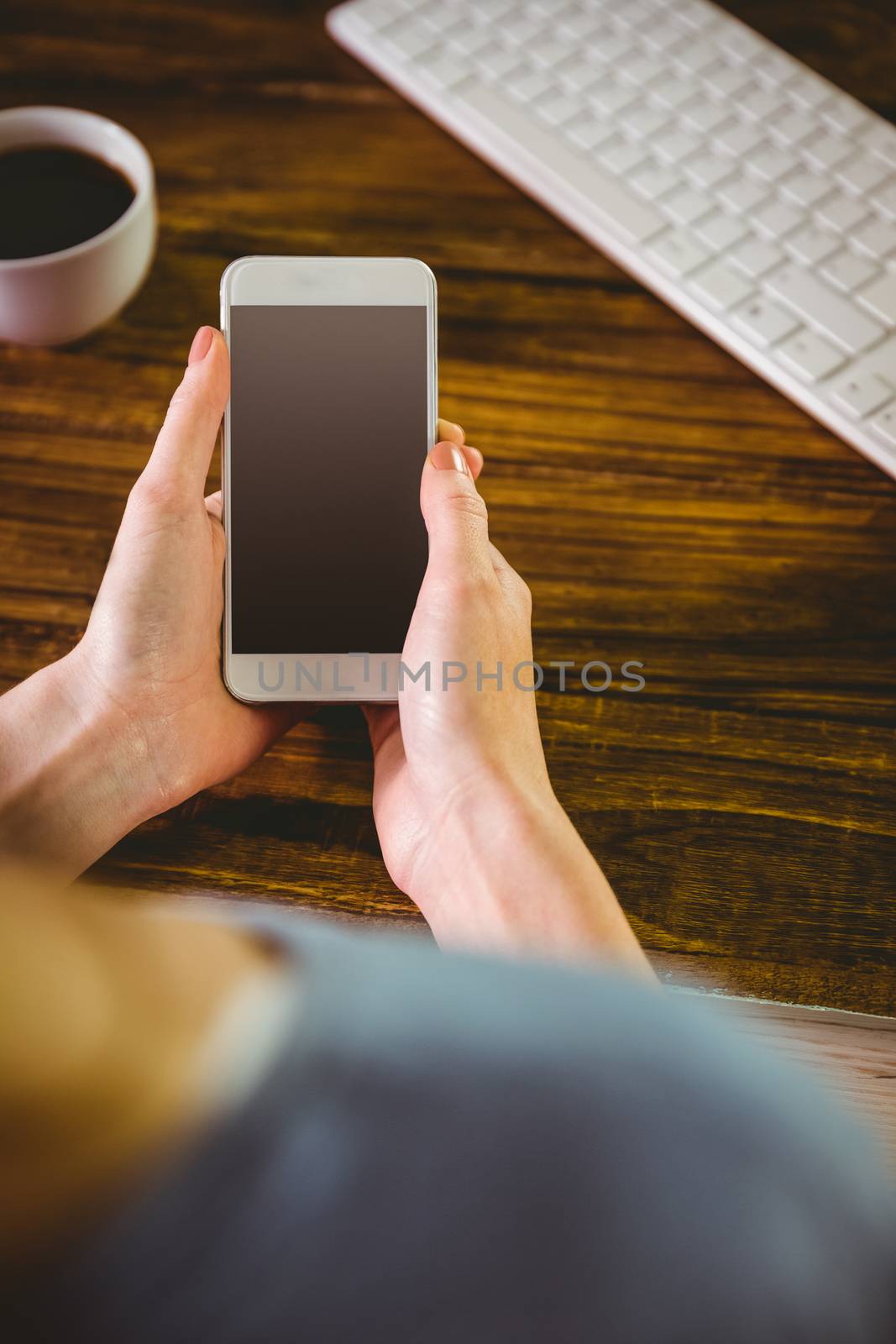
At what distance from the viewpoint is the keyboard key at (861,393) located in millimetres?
595

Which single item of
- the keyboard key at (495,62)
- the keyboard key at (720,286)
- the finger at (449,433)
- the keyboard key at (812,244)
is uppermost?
the keyboard key at (495,62)

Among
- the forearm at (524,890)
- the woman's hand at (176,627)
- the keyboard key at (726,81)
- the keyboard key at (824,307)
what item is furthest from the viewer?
the keyboard key at (726,81)

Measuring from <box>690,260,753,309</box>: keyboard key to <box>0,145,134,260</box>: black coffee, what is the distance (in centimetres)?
37

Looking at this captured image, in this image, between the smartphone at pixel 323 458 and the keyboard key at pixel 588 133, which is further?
the keyboard key at pixel 588 133

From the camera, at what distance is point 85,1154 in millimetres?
173

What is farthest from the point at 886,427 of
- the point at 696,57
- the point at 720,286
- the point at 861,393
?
the point at 696,57

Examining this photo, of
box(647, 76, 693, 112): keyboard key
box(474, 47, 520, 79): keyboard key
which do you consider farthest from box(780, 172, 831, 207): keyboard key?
box(474, 47, 520, 79): keyboard key

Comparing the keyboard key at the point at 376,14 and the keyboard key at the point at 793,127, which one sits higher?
the keyboard key at the point at 376,14

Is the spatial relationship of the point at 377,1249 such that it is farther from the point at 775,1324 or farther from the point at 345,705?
the point at 345,705

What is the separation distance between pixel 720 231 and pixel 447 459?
28 centimetres

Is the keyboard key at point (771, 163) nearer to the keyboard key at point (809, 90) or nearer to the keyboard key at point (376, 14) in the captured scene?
the keyboard key at point (809, 90)

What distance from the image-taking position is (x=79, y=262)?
0.57m

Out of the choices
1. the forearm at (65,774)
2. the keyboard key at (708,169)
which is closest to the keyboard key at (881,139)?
the keyboard key at (708,169)

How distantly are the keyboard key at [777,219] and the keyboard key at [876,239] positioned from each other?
39mm
